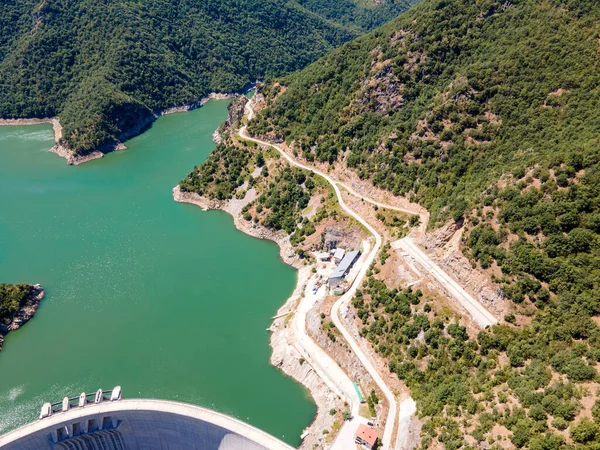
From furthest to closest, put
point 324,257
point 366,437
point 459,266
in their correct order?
point 324,257 → point 459,266 → point 366,437

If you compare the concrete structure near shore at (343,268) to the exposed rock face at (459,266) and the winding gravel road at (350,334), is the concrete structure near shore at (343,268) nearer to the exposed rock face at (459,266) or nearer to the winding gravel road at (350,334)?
the winding gravel road at (350,334)

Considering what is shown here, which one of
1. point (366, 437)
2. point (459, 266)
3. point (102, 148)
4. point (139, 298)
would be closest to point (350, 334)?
point (366, 437)

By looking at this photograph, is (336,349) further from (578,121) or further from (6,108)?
(6,108)

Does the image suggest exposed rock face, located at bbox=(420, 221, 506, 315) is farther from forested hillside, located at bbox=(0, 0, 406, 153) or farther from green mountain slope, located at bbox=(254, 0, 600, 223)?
forested hillside, located at bbox=(0, 0, 406, 153)

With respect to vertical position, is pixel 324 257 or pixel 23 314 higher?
pixel 324 257

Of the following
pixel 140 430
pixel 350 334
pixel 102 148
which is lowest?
pixel 102 148

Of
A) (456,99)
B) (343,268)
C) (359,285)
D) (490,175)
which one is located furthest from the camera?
(456,99)

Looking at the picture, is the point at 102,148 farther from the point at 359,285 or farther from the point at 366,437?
the point at 366,437

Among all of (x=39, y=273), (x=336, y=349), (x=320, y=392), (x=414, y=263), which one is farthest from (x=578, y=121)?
(x=39, y=273)
